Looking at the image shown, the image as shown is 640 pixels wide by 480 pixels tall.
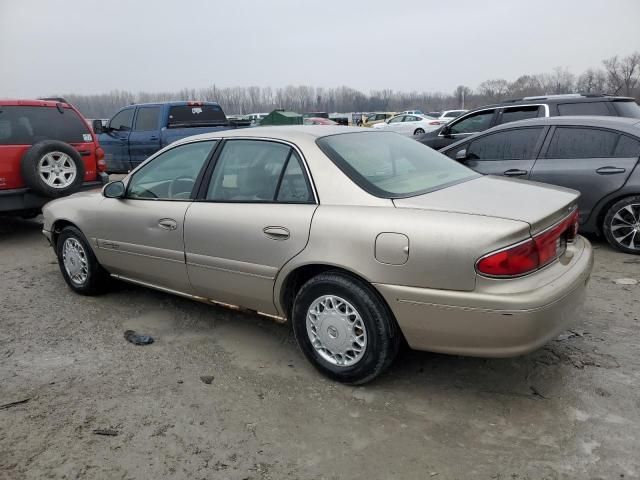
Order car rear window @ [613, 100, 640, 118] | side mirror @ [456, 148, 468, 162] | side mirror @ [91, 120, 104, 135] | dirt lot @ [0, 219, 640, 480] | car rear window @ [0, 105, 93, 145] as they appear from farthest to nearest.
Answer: side mirror @ [91, 120, 104, 135]
car rear window @ [613, 100, 640, 118]
car rear window @ [0, 105, 93, 145]
side mirror @ [456, 148, 468, 162]
dirt lot @ [0, 219, 640, 480]

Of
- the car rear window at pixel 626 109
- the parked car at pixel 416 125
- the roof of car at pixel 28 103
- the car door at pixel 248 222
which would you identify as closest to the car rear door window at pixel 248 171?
the car door at pixel 248 222

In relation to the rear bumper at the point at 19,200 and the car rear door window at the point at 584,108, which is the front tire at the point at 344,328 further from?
the car rear door window at the point at 584,108

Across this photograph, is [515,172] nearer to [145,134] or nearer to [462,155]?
[462,155]

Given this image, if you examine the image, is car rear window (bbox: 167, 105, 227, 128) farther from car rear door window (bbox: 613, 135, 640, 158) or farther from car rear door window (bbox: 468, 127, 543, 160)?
car rear door window (bbox: 613, 135, 640, 158)

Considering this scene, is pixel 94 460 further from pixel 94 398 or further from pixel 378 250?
pixel 378 250

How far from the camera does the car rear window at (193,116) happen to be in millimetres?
10953

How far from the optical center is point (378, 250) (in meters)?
2.74

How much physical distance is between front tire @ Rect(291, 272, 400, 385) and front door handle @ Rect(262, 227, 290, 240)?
0.31 m

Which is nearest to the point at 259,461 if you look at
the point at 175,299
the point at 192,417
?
the point at 192,417

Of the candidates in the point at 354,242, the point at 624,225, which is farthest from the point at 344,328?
the point at 624,225

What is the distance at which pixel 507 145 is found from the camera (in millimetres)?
6117

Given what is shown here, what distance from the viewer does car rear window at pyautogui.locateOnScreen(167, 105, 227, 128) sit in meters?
11.0

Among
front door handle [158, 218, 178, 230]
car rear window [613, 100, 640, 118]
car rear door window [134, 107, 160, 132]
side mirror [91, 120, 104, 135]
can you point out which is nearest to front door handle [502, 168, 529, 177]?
car rear window [613, 100, 640, 118]

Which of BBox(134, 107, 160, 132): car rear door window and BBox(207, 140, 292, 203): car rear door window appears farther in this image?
BBox(134, 107, 160, 132): car rear door window
